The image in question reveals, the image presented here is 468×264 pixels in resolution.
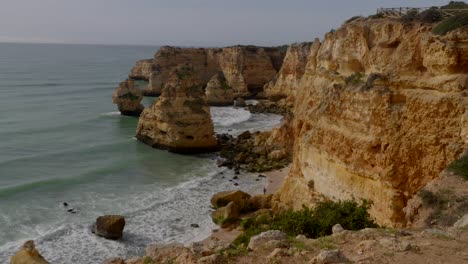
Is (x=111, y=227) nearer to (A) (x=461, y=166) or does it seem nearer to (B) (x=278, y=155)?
(A) (x=461, y=166)

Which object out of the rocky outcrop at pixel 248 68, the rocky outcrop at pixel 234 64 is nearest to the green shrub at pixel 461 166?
the rocky outcrop at pixel 234 64

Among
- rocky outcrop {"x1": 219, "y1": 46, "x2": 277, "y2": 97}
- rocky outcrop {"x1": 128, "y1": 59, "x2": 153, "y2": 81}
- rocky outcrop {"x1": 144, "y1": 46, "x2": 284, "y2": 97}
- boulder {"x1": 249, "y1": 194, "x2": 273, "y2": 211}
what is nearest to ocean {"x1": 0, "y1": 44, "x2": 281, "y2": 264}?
boulder {"x1": 249, "y1": 194, "x2": 273, "y2": 211}

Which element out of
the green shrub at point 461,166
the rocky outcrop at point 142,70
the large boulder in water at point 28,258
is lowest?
the large boulder in water at point 28,258

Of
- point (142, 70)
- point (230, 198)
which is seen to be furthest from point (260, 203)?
point (142, 70)

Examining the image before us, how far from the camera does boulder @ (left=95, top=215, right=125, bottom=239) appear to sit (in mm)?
21734

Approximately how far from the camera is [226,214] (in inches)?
928

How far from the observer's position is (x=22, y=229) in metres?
22.8

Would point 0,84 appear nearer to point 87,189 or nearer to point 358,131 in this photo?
point 87,189

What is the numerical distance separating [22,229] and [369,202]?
16850 millimetres

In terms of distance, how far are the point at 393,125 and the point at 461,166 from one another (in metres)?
3.11

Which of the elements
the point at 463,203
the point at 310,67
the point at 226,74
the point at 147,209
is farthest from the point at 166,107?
the point at 226,74

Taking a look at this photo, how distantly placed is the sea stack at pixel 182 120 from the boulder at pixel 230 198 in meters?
14.3

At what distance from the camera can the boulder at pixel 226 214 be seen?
23.3 metres

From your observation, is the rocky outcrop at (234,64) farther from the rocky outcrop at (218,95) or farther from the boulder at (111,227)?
the boulder at (111,227)
